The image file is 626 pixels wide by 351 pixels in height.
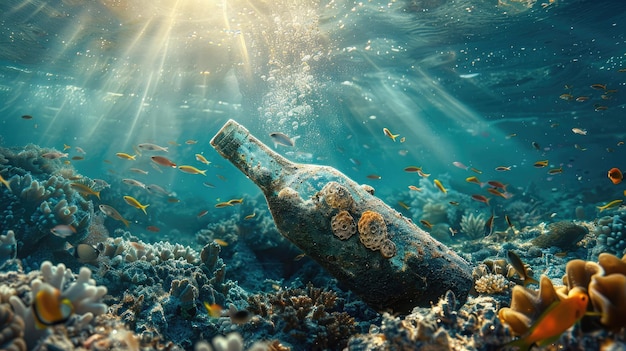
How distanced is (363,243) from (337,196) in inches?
27.8

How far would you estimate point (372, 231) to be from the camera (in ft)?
13.6

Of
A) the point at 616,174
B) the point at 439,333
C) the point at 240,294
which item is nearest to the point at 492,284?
the point at 439,333

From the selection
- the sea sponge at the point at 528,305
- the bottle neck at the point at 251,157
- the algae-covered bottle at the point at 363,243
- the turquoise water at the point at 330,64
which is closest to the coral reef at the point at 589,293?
the sea sponge at the point at 528,305

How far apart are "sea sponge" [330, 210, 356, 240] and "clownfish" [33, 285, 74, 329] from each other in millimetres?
2826

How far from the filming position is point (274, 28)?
48.3 ft

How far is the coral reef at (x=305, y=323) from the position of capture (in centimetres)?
396

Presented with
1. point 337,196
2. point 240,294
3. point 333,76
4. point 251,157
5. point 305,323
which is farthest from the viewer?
point 333,76

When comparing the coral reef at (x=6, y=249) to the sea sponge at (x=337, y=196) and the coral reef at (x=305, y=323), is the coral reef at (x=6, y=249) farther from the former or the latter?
the sea sponge at (x=337, y=196)

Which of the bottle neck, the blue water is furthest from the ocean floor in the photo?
the blue water

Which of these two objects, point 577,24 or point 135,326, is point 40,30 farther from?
point 577,24

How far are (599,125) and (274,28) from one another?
110 feet

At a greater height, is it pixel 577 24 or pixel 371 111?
pixel 577 24

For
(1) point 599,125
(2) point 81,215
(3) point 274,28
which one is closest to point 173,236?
(2) point 81,215

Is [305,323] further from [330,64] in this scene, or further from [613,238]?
[330,64]
